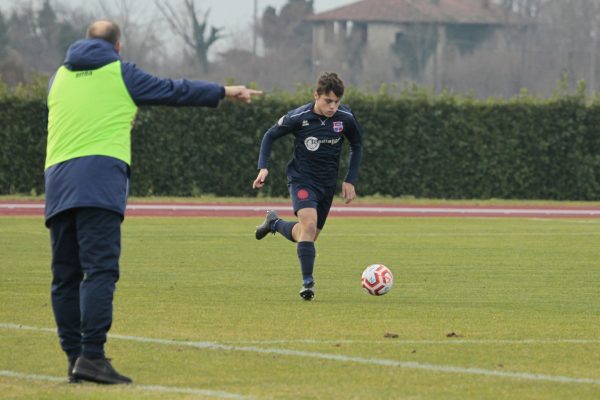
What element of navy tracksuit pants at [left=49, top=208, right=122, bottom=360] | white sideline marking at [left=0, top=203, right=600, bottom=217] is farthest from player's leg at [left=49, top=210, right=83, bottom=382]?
white sideline marking at [left=0, top=203, right=600, bottom=217]

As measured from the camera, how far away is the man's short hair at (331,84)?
491 inches

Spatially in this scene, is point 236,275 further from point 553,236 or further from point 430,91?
point 430,91

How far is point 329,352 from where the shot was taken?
8.98m

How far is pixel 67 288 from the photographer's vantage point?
26.7 feet

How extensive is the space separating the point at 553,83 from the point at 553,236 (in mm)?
74034

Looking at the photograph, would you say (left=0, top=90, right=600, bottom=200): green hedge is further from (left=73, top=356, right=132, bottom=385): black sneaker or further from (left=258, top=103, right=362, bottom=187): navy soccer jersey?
(left=73, top=356, right=132, bottom=385): black sneaker

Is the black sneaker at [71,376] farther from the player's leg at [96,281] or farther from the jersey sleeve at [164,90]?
the jersey sleeve at [164,90]

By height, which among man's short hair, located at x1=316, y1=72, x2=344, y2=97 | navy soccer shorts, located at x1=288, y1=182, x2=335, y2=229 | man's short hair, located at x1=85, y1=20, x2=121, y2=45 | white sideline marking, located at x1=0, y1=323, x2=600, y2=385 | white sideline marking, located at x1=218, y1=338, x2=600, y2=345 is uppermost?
man's short hair, located at x1=85, y1=20, x2=121, y2=45

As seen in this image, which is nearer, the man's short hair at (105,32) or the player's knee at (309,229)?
the man's short hair at (105,32)

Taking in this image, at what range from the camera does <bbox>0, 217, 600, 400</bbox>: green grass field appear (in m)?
7.77

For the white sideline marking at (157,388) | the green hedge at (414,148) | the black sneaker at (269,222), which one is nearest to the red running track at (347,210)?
the green hedge at (414,148)

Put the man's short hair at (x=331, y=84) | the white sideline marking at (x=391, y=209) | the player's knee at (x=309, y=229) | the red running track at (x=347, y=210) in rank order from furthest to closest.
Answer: the white sideline marking at (x=391, y=209) → the red running track at (x=347, y=210) → the player's knee at (x=309, y=229) → the man's short hair at (x=331, y=84)

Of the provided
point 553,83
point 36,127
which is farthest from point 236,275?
point 553,83

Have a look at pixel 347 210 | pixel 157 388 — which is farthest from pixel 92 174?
pixel 347 210
